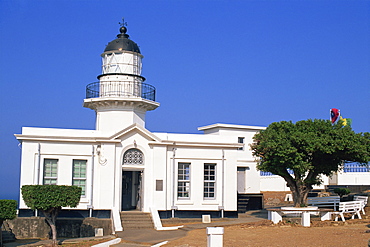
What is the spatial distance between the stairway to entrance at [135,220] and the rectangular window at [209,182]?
3.11 meters

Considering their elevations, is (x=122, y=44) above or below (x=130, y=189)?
above

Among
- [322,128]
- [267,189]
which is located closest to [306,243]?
[322,128]

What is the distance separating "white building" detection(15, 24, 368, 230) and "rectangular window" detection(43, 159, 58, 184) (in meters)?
0.04

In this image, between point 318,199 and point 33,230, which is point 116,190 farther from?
point 318,199

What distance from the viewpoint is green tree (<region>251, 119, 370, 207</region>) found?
69.4 ft

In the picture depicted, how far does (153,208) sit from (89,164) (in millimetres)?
3470

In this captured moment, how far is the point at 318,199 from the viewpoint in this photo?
77.0 ft

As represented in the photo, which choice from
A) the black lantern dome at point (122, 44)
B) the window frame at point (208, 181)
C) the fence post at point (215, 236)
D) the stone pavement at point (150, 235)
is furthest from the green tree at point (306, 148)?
the fence post at point (215, 236)

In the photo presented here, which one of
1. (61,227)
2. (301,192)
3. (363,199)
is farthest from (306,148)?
(61,227)

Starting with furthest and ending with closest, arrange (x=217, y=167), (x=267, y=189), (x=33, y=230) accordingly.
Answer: (x=267, y=189)
(x=217, y=167)
(x=33, y=230)

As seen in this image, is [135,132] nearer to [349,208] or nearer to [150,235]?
[150,235]

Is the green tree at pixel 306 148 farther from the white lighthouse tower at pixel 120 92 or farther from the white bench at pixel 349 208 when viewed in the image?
the white lighthouse tower at pixel 120 92

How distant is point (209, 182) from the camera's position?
920 inches

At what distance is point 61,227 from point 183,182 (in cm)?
583
